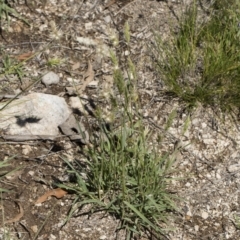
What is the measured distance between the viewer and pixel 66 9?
3611 mm

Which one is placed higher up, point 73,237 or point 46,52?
point 46,52

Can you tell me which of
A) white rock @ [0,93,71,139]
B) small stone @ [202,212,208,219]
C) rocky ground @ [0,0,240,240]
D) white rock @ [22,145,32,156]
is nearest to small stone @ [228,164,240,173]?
rocky ground @ [0,0,240,240]

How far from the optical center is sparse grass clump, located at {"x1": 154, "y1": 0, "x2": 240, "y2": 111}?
3121 millimetres

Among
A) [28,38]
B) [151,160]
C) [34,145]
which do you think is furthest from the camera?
[28,38]

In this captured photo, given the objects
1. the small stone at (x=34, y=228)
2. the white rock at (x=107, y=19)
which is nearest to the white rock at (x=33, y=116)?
the small stone at (x=34, y=228)

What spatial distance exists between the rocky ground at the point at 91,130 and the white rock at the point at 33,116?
7 centimetres

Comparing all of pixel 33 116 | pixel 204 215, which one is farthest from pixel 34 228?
pixel 204 215

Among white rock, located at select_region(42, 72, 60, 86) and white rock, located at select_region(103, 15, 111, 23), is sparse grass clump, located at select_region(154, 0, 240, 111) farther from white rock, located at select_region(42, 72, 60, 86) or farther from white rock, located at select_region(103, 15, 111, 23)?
white rock, located at select_region(42, 72, 60, 86)

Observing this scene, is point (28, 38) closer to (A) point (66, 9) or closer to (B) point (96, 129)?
(A) point (66, 9)

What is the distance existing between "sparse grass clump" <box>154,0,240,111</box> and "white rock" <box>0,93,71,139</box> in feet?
2.17

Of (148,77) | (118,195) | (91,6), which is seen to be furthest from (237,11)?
(118,195)

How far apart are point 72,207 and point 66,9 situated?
1.45 metres

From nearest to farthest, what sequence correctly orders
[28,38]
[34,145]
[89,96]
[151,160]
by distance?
1. [151,160]
2. [34,145]
3. [89,96]
4. [28,38]

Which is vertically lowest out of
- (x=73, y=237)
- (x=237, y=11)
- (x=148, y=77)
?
(x=73, y=237)
